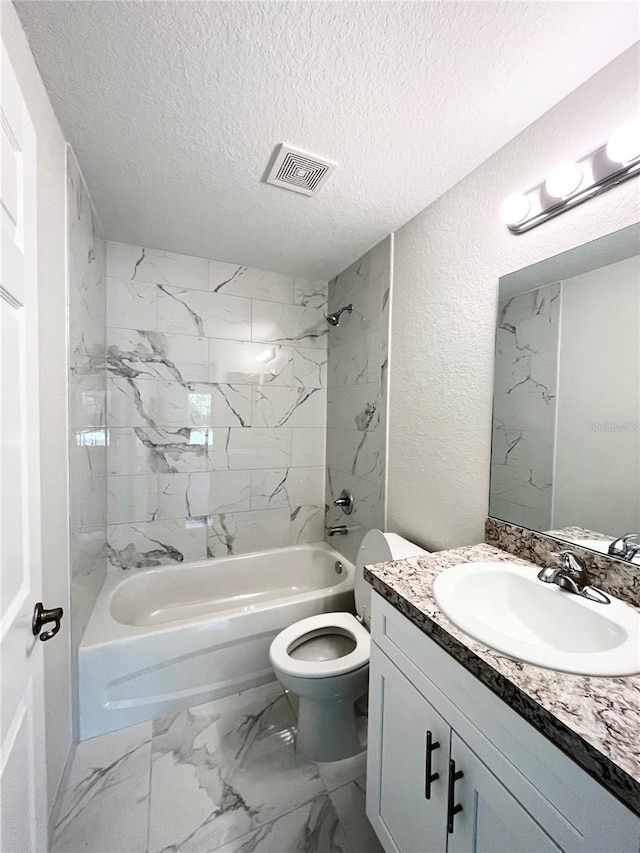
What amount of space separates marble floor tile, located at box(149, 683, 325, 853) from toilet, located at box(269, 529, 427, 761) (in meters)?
0.12

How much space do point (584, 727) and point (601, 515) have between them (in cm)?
64

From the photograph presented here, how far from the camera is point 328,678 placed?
1.37 metres

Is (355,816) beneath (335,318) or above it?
beneath

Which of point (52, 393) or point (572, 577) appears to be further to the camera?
point (52, 393)

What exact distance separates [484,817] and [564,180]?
5.28ft

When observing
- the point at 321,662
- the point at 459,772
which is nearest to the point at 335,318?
the point at 321,662

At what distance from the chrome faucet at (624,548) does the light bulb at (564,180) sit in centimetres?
101

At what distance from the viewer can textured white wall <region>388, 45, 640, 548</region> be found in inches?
39.4

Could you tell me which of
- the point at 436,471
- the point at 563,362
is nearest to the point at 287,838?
the point at 436,471

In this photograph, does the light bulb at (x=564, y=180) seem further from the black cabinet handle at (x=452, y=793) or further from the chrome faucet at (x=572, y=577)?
the black cabinet handle at (x=452, y=793)

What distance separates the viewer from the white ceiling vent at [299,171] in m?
1.32

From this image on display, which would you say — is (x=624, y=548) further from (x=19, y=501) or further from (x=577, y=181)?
(x=19, y=501)

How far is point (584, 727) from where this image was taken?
52 cm

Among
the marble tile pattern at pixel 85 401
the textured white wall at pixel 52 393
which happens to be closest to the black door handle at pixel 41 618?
the textured white wall at pixel 52 393
